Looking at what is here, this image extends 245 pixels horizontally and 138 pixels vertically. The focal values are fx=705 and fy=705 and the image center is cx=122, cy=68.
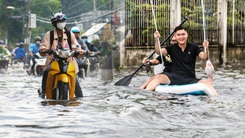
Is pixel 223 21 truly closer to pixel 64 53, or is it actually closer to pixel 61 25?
pixel 61 25

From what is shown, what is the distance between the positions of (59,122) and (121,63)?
1845 cm

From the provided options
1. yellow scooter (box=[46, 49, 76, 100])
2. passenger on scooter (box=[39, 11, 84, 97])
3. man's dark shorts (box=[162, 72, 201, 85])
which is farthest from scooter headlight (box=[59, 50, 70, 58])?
man's dark shorts (box=[162, 72, 201, 85])

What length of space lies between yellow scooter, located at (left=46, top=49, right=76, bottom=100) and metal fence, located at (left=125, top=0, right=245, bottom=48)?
15.7m

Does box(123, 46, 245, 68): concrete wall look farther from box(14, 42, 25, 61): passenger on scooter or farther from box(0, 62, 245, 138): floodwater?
box(0, 62, 245, 138): floodwater

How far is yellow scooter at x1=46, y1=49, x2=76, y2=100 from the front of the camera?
11.0m

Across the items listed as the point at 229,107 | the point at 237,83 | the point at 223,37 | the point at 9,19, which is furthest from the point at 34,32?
the point at 229,107

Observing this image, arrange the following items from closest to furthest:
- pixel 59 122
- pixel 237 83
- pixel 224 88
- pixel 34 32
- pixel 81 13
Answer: pixel 59 122, pixel 224 88, pixel 237 83, pixel 81 13, pixel 34 32

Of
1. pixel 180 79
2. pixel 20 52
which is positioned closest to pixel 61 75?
pixel 180 79

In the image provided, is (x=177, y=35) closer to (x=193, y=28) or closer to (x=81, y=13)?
(x=193, y=28)

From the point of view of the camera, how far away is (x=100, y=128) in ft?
25.2

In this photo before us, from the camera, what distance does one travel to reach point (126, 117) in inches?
340

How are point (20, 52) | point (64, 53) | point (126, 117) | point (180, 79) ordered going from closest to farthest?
point (126, 117) → point (64, 53) → point (180, 79) → point (20, 52)

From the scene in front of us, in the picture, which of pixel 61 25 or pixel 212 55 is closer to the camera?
pixel 61 25

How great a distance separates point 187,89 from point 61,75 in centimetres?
303
